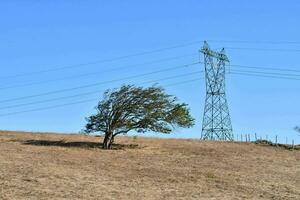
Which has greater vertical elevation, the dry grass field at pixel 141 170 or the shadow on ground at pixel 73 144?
the shadow on ground at pixel 73 144

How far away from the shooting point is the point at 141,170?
110 feet

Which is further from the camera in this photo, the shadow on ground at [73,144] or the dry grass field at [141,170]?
the shadow on ground at [73,144]

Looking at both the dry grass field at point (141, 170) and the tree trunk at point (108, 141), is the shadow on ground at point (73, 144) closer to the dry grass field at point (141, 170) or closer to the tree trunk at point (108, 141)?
the dry grass field at point (141, 170)

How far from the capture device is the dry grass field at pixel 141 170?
26800 mm

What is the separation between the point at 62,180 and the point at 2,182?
9.03 feet

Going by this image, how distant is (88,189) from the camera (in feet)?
87.4

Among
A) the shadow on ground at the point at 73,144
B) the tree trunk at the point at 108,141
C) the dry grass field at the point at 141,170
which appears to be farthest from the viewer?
the tree trunk at the point at 108,141

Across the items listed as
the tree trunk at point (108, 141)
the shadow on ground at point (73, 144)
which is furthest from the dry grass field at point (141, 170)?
the tree trunk at point (108, 141)

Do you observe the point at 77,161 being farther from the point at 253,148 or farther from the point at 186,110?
the point at 253,148

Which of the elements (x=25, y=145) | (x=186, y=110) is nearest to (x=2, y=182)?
(x=25, y=145)

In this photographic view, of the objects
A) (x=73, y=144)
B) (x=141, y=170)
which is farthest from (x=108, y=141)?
(x=141, y=170)

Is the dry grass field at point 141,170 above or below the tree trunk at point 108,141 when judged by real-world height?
below

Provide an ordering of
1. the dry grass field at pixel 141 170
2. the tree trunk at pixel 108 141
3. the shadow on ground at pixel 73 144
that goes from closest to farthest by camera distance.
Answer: the dry grass field at pixel 141 170 < the shadow on ground at pixel 73 144 < the tree trunk at pixel 108 141

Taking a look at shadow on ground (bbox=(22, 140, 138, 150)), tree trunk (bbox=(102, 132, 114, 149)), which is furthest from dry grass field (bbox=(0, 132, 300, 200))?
tree trunk (bbox=(102, 132, 114, 149))
